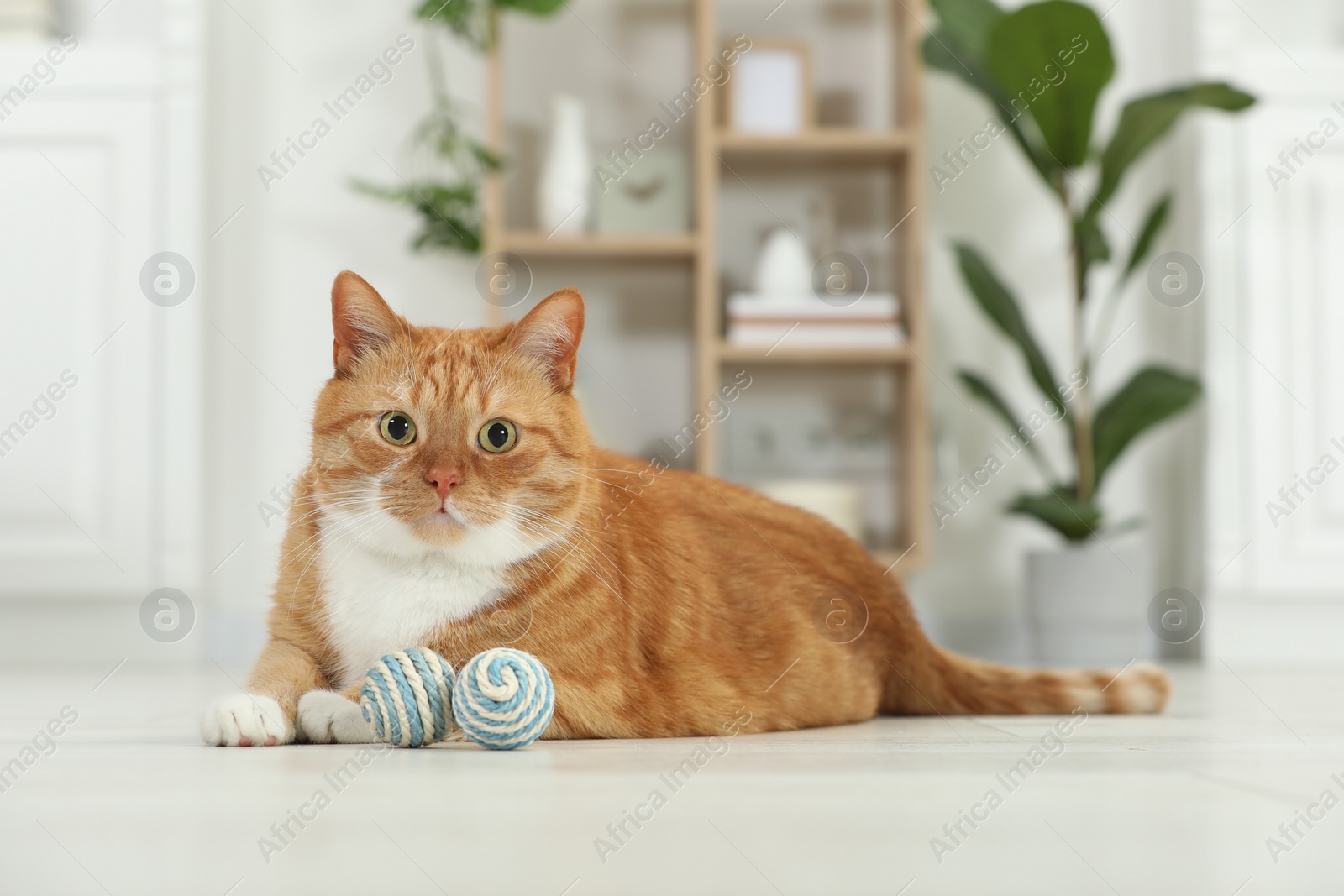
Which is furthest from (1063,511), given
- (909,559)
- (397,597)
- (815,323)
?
(397,597)

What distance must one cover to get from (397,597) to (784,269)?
1.93 meters

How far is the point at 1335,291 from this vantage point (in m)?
2.85

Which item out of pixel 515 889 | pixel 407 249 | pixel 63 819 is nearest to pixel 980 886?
pixel 515 889

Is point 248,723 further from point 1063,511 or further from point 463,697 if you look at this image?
point 1063,511

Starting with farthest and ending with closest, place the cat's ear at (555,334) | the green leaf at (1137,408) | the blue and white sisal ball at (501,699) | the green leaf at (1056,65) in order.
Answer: the green leaf at (1137,408), the green leaf at (1056,65), the cat's ear at (555,334), the blue and white sisal ball at (501,699)

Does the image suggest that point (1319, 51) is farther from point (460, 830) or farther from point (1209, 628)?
point (460, 830)

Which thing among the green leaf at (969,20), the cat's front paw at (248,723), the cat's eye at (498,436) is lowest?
the cat's front paw at (248,723)

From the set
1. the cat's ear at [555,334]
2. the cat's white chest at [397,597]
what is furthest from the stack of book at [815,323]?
the cat's white chest at [397,597]

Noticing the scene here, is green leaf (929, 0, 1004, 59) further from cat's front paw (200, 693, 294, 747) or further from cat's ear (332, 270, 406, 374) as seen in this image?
cat's front paw (200, 693, 294, 747)

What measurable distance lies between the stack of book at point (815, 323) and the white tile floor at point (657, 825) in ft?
6.01

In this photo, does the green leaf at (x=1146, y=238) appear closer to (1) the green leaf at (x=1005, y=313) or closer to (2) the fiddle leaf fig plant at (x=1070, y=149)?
(2) the fiddle leaf fig plant at (x=1070, y=149)

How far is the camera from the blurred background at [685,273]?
279 centimetres

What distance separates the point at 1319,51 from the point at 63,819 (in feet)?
11.0

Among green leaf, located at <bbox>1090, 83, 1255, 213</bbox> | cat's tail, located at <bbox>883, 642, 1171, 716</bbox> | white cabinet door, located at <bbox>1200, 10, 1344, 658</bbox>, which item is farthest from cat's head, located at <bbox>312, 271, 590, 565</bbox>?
white cabinet door, located at <bbox>1200, 10, 1344, 658</bbox>
